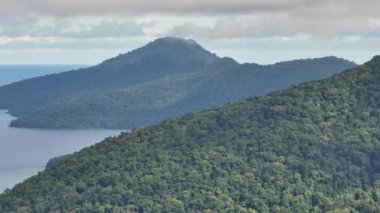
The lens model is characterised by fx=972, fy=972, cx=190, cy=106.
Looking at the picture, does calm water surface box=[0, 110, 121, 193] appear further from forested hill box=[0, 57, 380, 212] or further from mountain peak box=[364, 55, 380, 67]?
mountain peak box=[364, 55, 380, 67]

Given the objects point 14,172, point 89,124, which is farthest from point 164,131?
point 89,124

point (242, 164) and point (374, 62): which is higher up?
point (374, 62)

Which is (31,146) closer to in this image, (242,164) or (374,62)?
(374,62)

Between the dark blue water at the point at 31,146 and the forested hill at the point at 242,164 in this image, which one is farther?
the dark blue water at the point at 31,146

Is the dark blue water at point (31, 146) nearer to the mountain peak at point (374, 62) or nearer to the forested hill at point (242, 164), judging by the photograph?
the forested hill at point (242, 164)

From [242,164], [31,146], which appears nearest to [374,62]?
[242,164]

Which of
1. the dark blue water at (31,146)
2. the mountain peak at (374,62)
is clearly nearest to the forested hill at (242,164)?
the mountain peak at (374,62)
